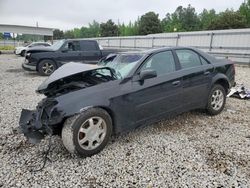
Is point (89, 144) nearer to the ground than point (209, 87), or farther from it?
nearer to the ground

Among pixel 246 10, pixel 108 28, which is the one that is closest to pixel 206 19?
pixel 246 10

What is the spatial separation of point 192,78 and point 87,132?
85.5 inches

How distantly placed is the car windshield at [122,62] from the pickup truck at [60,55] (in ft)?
17.1

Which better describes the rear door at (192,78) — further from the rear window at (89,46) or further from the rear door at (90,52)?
the rear window at (89,46)

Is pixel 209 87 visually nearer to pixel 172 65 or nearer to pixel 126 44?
pixel 172 65

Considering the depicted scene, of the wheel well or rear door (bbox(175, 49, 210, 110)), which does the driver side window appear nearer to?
rear door (bbox(175, 49, 210, 110))

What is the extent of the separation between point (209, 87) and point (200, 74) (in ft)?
1.28

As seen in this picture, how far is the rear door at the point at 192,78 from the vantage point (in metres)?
3.98

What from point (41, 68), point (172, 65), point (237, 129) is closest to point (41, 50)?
point (41, 68)

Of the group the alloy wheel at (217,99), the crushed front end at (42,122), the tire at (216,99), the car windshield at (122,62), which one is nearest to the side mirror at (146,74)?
the car windshield at (122,62)

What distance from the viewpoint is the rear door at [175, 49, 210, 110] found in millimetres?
3979

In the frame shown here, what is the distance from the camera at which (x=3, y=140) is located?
3615 millimetres

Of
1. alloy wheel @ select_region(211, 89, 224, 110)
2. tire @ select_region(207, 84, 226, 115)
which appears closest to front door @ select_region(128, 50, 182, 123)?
tire @ select_region(207, 84, 226, 115)

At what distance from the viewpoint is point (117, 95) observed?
124 inches
